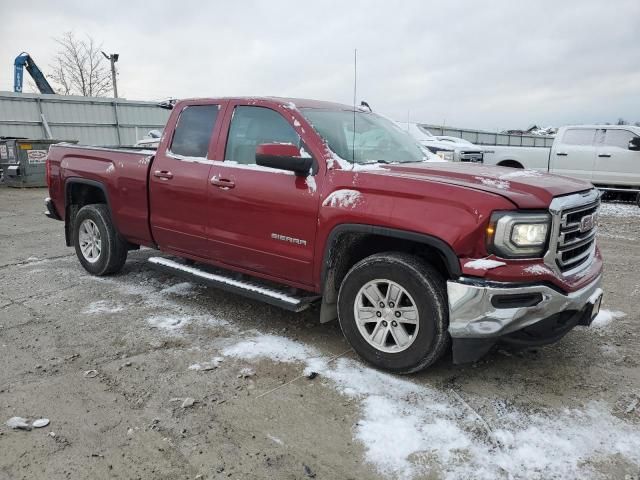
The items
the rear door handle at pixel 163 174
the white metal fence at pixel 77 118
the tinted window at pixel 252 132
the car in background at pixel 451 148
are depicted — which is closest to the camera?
the tinted window at pixel 252 132

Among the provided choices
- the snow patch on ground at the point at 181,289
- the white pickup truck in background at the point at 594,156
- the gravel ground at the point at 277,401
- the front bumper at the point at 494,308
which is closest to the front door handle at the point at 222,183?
the gravel ground at the point at 277,401

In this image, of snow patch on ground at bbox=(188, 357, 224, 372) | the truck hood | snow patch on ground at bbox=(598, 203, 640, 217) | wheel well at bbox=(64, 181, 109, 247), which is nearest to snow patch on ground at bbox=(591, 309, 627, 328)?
the truck hood

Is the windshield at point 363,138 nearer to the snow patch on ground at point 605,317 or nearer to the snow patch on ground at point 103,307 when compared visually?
the snow patch on ground at point 605,317

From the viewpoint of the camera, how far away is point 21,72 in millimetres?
22109

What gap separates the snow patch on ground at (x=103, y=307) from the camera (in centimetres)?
468

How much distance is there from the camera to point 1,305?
190 inches

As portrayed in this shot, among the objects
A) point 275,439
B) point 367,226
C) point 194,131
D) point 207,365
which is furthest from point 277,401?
point 194,131

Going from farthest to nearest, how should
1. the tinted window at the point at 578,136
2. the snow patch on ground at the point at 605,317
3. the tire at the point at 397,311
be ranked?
the tinted window at the point at 578,136 < the snow patch on ground at the point at 605,317 < the tire at the point at 397,311

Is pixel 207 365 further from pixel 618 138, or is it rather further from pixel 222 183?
pixel 618 138

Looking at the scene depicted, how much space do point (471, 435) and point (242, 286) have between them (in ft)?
6.93

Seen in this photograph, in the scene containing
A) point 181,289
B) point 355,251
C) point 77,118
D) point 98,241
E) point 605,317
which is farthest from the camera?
point 77,118

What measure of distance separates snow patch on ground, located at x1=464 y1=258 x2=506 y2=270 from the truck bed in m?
3.18

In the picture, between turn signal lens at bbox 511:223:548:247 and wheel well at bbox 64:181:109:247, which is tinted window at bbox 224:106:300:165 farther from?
wheel well at bbox 64:181:109:247

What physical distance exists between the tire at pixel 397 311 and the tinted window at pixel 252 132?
47.7 inches
